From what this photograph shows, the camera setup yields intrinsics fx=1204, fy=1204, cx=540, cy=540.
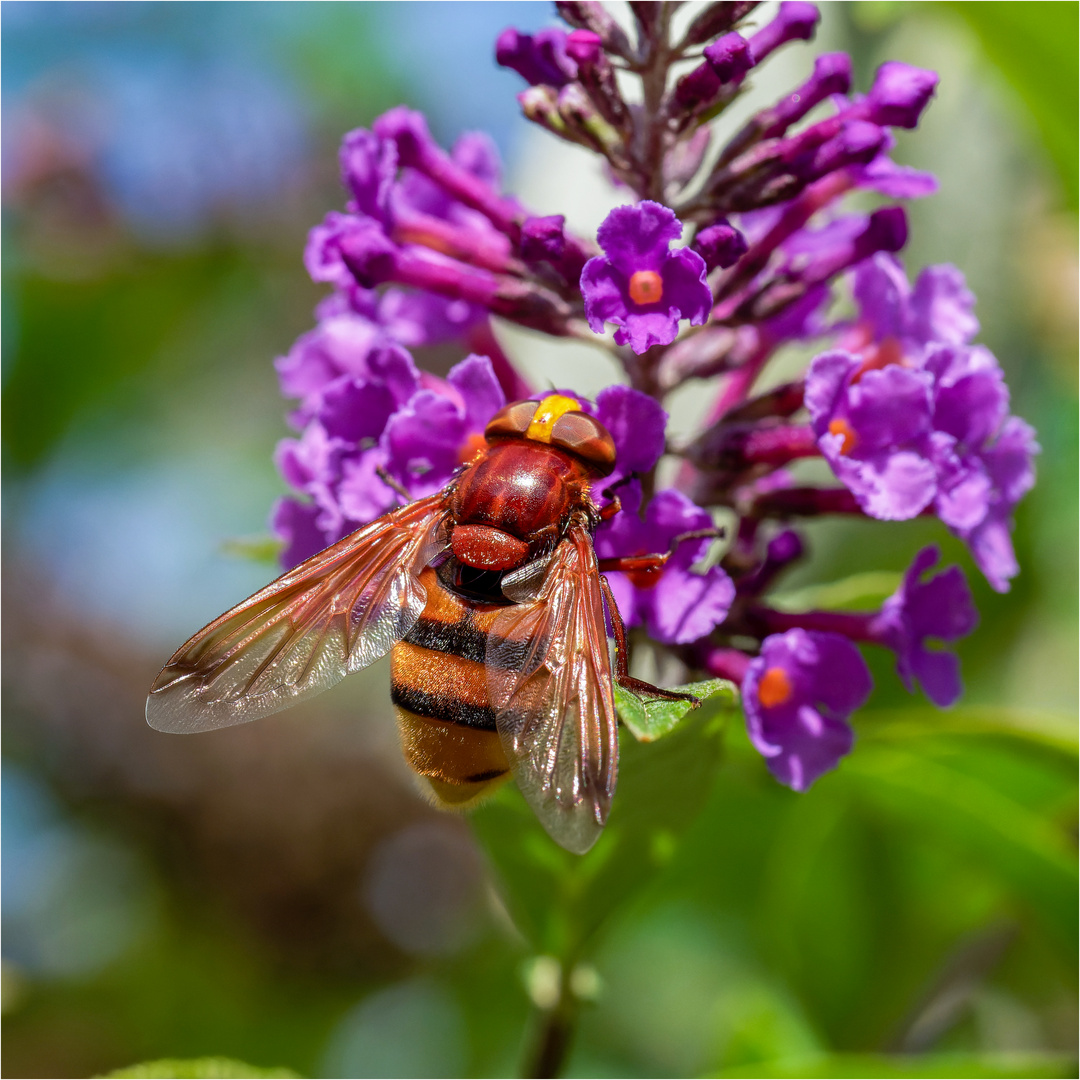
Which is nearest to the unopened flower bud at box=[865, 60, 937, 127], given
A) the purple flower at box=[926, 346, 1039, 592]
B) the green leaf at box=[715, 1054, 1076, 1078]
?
the purple flower at box=[926, 346, 1039, 592]

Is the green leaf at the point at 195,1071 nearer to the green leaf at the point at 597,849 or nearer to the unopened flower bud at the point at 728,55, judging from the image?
the green leaf at the point at 597,849

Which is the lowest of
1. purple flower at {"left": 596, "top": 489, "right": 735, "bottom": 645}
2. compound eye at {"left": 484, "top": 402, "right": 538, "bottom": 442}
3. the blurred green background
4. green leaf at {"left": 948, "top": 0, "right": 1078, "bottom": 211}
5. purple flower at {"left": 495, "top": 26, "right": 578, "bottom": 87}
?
the blurred green background

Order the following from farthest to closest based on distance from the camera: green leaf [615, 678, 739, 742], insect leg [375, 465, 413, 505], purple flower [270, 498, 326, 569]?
purple flower [270, 498, 326, 569] < insect leg [375, 465, 413, 505] < green leaf [615, 678, 739, 742]

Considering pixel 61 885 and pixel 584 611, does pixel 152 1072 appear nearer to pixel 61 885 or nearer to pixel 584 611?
pixel 584 611

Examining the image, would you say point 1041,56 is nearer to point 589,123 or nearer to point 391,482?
point 589,123

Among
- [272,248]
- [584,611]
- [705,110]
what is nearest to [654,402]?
[584,611]

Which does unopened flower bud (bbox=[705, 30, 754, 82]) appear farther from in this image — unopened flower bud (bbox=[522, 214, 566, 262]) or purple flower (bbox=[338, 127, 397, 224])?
purple flower (bbox=[338, 127, 397, 224])

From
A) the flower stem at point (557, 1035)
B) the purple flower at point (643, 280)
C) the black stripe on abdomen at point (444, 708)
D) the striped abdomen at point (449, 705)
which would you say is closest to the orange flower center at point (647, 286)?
the purple flower at point (643, 280)
